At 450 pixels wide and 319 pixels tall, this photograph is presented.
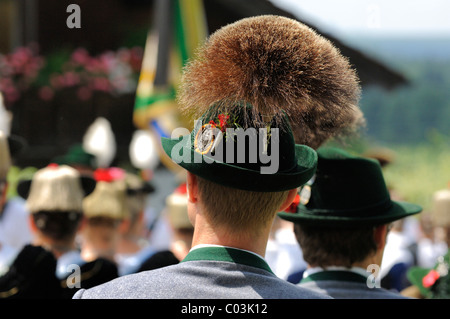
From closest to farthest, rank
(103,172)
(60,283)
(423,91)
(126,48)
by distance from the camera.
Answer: (60,283) → (103,172) → (126,48) → (423,91)

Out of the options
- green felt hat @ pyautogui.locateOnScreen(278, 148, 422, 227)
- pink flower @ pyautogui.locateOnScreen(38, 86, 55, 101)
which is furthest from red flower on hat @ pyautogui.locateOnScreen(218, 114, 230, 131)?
pink flower @ pyautogui.locateOnScreen(38, 86, 55, 101)

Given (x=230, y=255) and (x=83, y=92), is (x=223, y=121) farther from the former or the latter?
(x=83, y=92)

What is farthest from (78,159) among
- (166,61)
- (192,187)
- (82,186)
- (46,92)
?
(46,92)

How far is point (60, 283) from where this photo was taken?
2.59m

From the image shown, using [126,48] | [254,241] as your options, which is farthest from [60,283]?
[126,48]

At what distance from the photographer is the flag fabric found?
648 cm

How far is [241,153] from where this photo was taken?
4.60 feet

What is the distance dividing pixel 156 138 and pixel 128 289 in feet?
17.1

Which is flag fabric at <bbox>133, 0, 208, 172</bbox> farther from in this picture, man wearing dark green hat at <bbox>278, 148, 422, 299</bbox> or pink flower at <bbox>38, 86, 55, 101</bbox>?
man wearing dark green hat at <bbox>278, 148, 422, 299</bbox>

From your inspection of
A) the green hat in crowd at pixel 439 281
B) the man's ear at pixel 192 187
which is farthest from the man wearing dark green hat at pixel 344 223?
the man's ear at pixel 192 187

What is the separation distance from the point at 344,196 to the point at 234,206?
76 centimetres

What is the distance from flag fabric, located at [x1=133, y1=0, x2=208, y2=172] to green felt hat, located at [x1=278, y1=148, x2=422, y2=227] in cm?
432
